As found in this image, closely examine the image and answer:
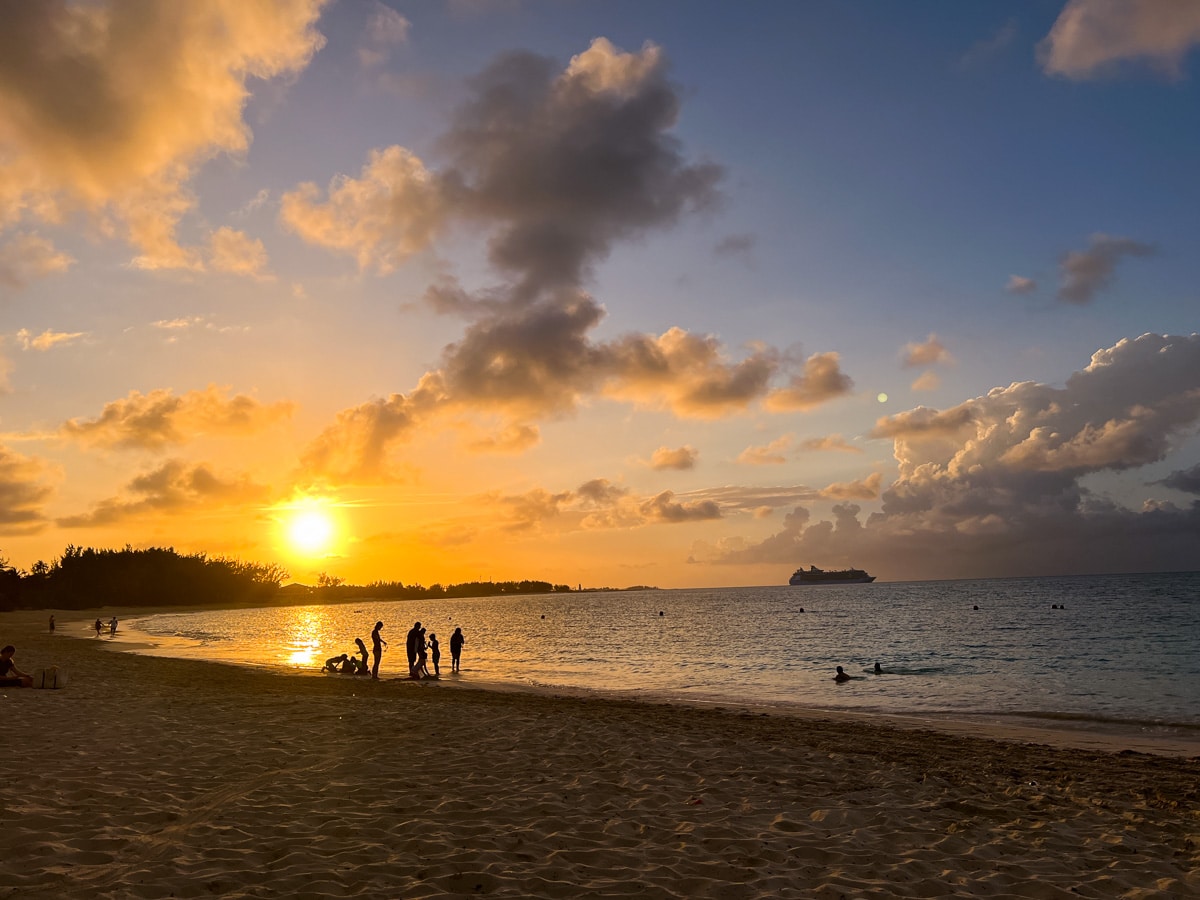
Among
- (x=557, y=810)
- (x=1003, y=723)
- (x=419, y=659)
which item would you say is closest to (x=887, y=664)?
(x=1003, y=723)

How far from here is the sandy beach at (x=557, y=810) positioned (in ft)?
22.6

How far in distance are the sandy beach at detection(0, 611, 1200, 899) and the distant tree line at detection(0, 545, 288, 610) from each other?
111433 millimetres

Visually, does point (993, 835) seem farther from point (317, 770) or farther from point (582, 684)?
point (582, 684)

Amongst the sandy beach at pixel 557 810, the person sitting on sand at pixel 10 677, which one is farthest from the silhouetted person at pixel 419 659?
the person sitting on sand at pixel 10 677

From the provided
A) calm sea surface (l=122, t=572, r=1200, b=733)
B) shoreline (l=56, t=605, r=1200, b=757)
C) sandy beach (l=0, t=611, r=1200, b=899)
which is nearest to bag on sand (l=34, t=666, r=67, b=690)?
sandy beach (l=0, t=611, r=1200, b=899)

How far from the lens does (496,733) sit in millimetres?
14781

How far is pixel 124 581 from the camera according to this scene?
139m

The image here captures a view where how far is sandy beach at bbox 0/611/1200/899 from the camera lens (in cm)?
688

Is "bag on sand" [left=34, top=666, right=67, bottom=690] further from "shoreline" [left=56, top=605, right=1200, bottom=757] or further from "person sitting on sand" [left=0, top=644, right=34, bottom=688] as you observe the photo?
"shoreline" [left=56, top=605, right=1200, bottom=757]

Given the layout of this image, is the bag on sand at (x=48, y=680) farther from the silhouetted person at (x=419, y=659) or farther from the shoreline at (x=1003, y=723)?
the silhouetted person at (x=419, y=659)

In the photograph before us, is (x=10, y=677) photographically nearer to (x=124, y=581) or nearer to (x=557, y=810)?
(x=557, y=810)

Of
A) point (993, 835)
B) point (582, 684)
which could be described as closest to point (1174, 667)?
point (582, 684)

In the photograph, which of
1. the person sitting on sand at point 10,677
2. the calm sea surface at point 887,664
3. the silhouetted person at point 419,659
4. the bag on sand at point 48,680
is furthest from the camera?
the silhouetted person at point 419,659

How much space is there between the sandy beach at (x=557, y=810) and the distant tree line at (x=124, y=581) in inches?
4387
